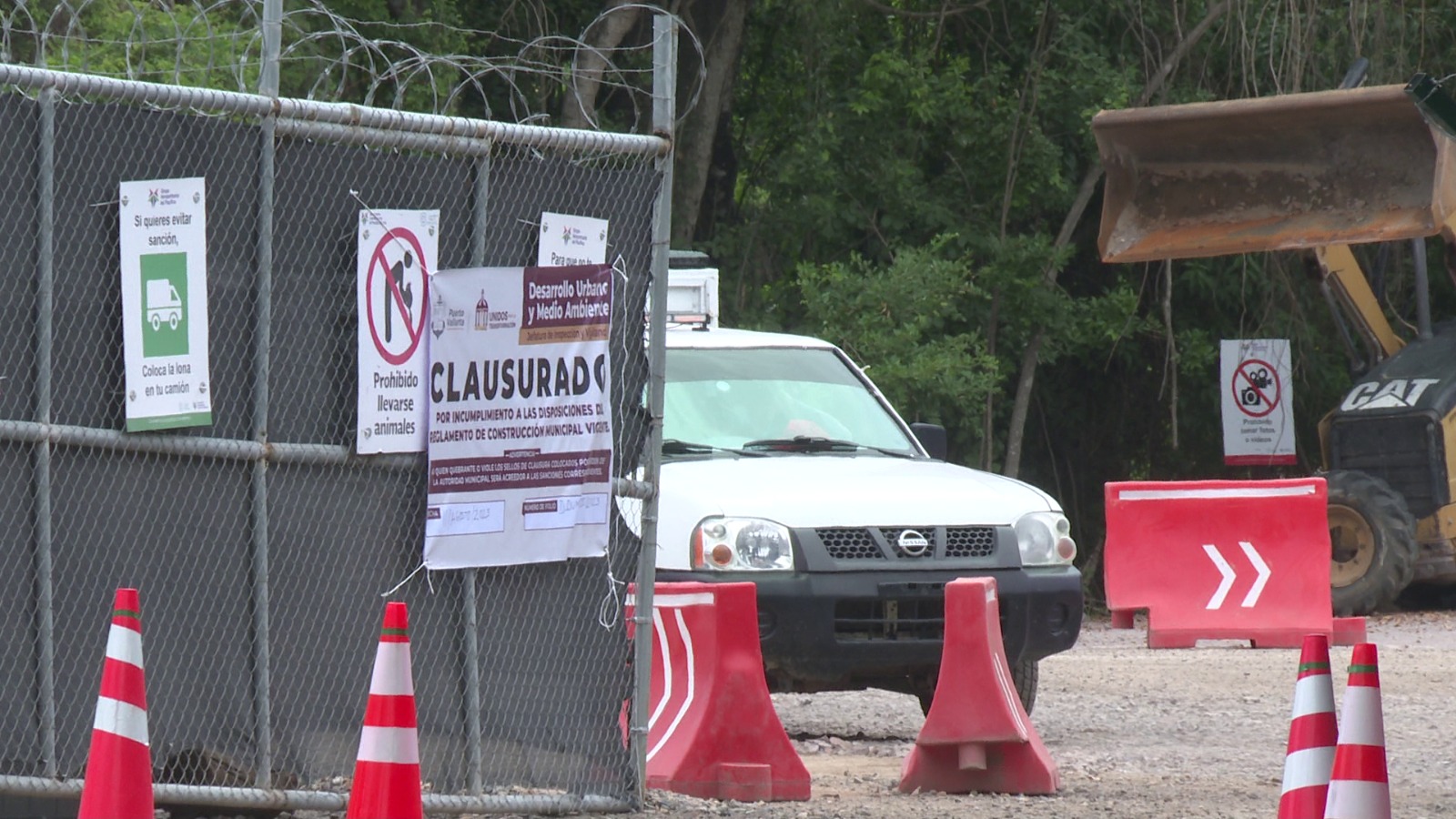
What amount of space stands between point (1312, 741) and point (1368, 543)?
12420 mm

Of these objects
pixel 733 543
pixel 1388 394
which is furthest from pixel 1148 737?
pixel 1388 394

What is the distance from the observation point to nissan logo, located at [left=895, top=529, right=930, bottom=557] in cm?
907

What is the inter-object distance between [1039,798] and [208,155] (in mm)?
4058

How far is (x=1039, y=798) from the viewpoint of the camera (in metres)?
8.06

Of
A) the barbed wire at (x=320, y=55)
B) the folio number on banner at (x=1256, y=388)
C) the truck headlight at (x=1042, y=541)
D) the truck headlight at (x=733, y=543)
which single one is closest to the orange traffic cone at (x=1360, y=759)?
the truck headlight at (x=733, y=543)

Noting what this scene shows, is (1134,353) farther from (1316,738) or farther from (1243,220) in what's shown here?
(1316,738)

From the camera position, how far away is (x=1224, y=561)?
559 inches

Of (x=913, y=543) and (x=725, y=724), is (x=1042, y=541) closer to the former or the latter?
(x=913, y=543)

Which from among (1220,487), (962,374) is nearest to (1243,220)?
(1220,487)

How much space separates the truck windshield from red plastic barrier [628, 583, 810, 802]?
6.27 feet

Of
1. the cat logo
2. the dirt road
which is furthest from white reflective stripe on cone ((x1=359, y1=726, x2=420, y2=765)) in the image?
the cat logo

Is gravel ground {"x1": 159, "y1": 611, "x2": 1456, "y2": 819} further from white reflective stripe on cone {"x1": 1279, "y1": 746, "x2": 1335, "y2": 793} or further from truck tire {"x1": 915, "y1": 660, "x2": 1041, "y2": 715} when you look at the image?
white reflective stripe on cone {"x1": 1279, "y1": 746, "x2": 1335, "y2": 793}

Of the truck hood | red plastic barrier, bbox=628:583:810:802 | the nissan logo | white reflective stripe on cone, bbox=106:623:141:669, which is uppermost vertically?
the truck hood

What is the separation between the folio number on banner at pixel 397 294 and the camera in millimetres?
6668
